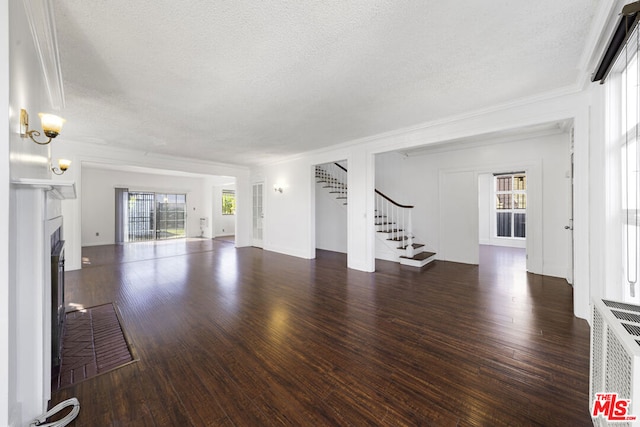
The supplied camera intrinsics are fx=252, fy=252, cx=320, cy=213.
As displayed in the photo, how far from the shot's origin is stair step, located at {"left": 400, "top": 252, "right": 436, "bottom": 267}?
528cm

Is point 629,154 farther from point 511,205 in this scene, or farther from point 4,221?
point 511,205

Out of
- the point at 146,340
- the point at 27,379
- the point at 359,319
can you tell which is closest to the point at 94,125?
the point at 146,340

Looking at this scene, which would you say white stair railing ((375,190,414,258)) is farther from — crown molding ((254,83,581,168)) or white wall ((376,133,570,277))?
crown molding ((254,83,581,168))

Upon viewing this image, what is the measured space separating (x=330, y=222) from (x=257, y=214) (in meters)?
2.42

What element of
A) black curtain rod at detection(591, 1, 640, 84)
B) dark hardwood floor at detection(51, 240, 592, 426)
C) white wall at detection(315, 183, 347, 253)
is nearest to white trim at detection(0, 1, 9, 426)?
dark hardwood floor at detection(51, 240, 592, 426)

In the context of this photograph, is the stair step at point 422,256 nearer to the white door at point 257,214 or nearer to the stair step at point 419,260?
the stair step at point 419,260

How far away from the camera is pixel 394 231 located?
6453 mm

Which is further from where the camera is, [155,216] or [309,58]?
[155,216]

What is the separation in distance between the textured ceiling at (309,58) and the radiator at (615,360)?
6.43ft

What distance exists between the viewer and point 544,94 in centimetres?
300

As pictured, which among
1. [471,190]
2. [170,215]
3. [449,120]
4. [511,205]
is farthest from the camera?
[170,215]

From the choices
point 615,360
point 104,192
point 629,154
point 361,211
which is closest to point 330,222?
point 361,211

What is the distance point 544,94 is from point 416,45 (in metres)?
2.06

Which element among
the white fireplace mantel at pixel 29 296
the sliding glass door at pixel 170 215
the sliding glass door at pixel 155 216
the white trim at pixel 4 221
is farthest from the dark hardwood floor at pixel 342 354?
the sliding glass door at pixel 170 215
